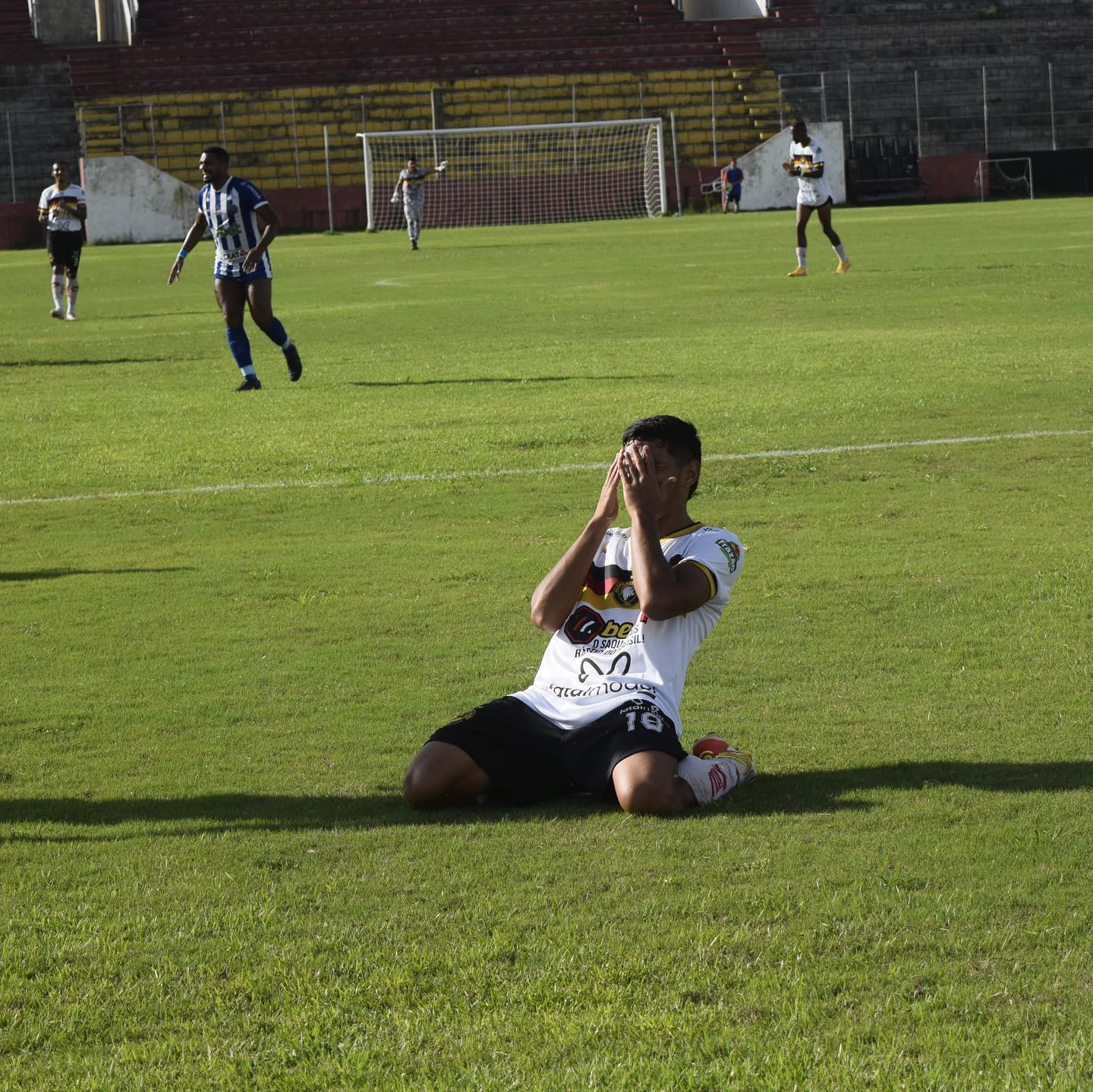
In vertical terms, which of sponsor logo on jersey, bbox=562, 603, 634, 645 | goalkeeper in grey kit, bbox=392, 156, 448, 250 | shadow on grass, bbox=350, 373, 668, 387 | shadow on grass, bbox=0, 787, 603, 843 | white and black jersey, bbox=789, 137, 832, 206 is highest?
goalkeeper in grey kit, bbox=392, 156, 448, 250

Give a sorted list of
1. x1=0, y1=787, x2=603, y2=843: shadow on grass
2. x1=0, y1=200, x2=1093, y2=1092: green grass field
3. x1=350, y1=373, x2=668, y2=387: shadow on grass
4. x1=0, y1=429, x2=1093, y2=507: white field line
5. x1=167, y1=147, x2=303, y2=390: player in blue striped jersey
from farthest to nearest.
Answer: x1=167, y1=147, x2=303, y2=390: player in blue striped jersey → x1=350, y1=373, x2=668, y2=387: shadow on grass → x1=0, y1=429, x2=1093, y2=507: white field line → x1=0, y1=787, x2=603, y2=843: shadow on grass → x1=0, y1=200, x2=1093, y2=1092: green grass field

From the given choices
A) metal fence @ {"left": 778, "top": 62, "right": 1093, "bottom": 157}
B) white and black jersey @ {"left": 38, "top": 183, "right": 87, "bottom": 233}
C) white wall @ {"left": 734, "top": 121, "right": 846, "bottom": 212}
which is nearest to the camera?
white and black jersey @ {"left": 38, "top": 183, "right": 87, "bottom": 233}

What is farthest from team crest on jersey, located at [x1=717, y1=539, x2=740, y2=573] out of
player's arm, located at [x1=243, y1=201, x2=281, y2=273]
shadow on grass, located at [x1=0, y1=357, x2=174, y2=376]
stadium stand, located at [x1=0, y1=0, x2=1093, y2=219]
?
stadium stand, located at [x1=0, y1=0, x2=1093, y2=219]

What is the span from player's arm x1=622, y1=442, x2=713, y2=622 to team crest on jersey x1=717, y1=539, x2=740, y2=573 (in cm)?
14

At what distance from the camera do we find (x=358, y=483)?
399 inches

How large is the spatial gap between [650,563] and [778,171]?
153 feet

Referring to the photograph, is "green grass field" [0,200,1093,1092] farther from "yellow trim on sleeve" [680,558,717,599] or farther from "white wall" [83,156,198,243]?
"white wall" [83,156,198,243]

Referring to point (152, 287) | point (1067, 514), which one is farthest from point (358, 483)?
point (152, 287)

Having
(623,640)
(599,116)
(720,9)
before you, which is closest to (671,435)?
(623,640)

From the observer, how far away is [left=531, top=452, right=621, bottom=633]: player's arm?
16.2 feet

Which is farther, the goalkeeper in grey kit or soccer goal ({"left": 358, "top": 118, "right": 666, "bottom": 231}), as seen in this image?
soccer goal ({"left": 358, "top": 118, "right": 666, "bottom": 231})

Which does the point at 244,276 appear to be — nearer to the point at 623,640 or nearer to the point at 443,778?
the point at 623,640

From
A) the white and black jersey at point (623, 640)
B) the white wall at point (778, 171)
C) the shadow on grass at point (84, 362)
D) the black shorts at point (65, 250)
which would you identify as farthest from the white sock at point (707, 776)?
the white wall at point (778, 171)

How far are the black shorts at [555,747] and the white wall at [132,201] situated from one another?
4338 cm
